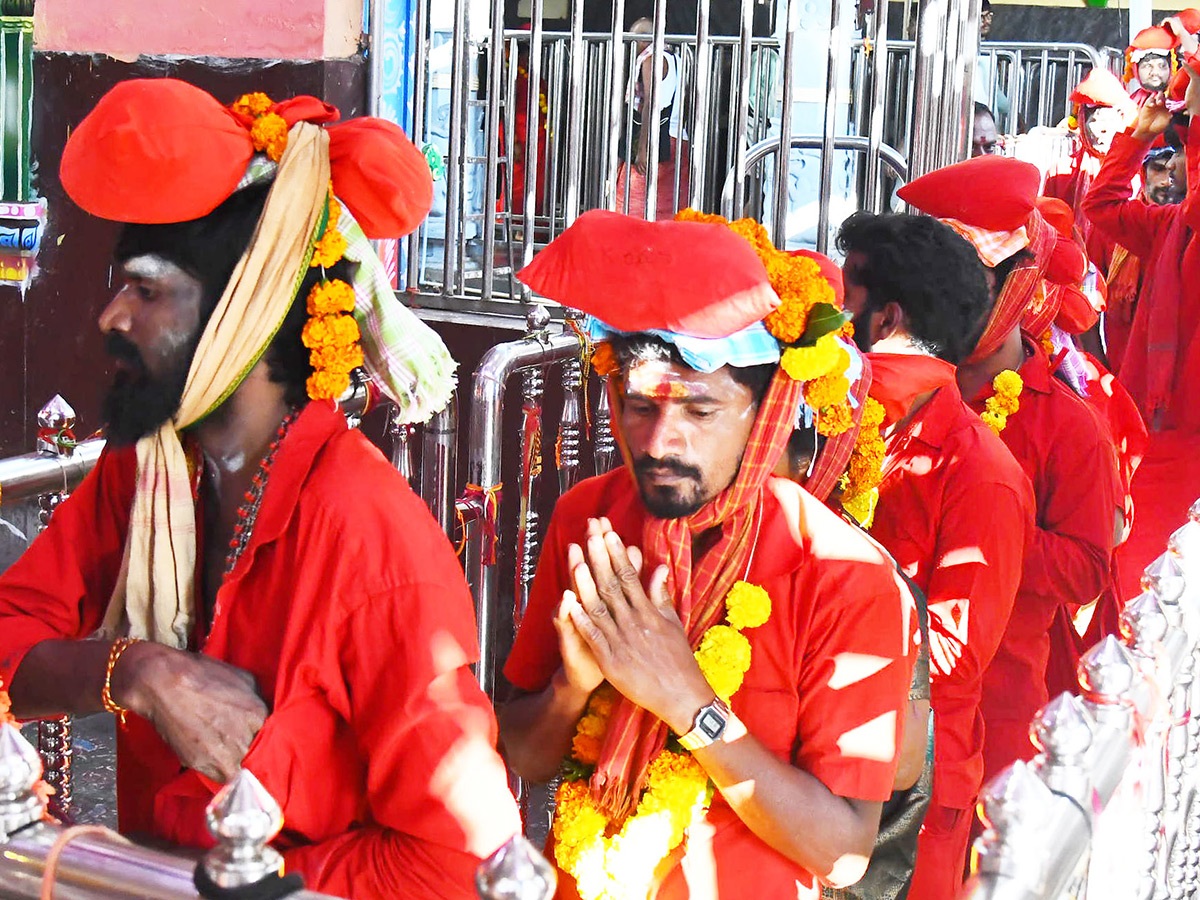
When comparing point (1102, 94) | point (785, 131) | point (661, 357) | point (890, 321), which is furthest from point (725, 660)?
point (1102, 94)

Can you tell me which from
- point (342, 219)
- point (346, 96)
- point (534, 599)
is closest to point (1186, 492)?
point (346, 96)

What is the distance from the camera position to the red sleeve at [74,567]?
2129 mm

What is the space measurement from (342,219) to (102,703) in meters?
0.76

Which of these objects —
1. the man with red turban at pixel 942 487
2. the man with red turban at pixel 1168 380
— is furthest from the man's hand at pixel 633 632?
the man with red turban at pixel 1168 380

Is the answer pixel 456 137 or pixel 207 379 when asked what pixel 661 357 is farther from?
pixel 456 137

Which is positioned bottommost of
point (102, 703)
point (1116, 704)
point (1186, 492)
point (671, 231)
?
point (1186, 492)

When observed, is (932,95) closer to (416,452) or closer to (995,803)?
(416,452)

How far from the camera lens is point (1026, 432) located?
143 inches

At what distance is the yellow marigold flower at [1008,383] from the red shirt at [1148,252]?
2.23 m

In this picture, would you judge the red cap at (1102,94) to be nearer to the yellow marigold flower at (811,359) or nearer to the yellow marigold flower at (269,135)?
the yellow marigold flower at (811,359)

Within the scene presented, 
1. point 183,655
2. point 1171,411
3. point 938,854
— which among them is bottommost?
point 938,854

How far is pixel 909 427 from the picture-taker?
10.2 feet

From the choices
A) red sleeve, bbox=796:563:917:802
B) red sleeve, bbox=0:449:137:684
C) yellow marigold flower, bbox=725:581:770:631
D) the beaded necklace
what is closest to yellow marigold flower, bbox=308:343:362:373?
the beaded necklace

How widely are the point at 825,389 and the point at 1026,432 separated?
5.03ft
